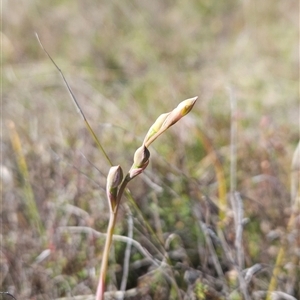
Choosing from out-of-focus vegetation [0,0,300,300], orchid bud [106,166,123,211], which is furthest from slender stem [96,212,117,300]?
out-of-focus vegetation [0,0,300,300]

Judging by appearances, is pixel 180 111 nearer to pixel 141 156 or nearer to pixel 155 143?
pixel 141 156

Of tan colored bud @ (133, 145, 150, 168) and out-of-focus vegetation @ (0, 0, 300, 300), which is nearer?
tan colored bud @ (133, 145, 150, 168)

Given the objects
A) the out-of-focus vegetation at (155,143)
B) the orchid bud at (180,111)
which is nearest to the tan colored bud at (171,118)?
the orchid bud at (180,111)

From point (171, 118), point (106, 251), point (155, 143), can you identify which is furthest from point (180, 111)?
point (155, 143)

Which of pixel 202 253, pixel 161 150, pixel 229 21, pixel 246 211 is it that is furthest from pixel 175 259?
pixel 229 21

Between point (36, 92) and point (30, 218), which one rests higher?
point (36, 92)

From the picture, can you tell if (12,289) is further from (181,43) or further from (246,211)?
(181,43)

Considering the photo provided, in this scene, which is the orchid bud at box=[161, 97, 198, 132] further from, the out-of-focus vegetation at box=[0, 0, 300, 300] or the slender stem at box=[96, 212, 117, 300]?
the out-of-focus vegetation at box=[0, 0, 300, 300]

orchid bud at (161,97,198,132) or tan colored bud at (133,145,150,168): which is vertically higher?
orchid bud at (161,97,198,132)
